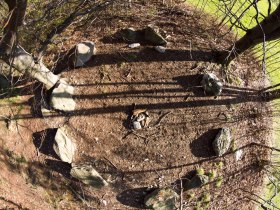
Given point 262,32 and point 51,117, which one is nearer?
point 262,32

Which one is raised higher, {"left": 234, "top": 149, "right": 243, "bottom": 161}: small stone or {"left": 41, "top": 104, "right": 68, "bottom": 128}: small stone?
{"left": 41, "top": 104, "right": 68, "bottom": 128}: small stone

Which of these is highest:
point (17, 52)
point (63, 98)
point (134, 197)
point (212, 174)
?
point (17, 52)

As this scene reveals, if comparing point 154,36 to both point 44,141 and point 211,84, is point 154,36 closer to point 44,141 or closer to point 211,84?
point 211,84

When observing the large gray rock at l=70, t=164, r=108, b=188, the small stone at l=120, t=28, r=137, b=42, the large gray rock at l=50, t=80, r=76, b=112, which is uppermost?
the small stone at l=120, t=28, r=137, b=42

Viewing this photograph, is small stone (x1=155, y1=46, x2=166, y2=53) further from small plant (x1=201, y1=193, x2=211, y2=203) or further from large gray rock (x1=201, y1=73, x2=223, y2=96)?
small plant (x1=201, y1=193, x2=211, y2=203)

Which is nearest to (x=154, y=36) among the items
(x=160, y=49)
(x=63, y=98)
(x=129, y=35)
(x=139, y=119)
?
(x=160, y=49)

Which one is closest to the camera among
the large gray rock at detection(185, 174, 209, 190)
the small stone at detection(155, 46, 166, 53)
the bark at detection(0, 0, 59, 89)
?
the bark at detection(0, 0, 59, 89)

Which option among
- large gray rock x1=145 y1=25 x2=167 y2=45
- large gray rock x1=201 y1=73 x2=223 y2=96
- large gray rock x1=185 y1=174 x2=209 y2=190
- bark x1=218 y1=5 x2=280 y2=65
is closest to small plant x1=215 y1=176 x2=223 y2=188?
large gray rock x1=185 y1=174 x2=209 y2=190
